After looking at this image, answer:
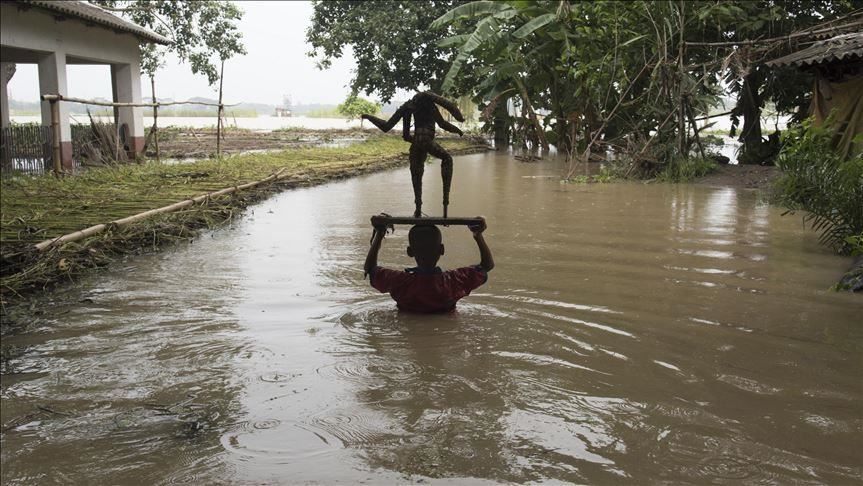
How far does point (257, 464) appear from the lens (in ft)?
9.63

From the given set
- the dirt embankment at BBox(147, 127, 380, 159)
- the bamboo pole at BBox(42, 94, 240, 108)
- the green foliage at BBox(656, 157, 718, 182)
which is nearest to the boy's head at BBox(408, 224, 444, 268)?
the bamboo pole at BBox(42, 94, 240, 108)

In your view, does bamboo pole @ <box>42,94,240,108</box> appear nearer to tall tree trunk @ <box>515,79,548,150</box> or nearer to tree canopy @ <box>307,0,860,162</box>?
tree canopy @ <box>307,0,860,162</box>

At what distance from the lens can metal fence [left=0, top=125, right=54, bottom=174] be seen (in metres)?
12.1

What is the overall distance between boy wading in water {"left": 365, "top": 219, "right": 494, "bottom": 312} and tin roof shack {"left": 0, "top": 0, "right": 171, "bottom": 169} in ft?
27.6

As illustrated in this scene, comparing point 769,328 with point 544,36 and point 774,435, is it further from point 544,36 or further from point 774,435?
point 544,36

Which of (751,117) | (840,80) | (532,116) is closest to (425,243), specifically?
(840,80)

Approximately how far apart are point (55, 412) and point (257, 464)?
3.78ft

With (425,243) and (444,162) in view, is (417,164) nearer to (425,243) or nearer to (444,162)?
(444,162)

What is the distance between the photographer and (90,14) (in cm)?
1304

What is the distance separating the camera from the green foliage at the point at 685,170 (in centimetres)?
1379

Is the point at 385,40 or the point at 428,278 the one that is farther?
the point at 385,40

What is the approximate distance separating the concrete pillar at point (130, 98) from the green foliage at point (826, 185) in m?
13.4

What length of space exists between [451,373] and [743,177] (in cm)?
→ 1143

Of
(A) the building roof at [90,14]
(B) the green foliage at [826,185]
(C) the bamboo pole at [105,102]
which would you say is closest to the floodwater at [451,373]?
(B) the green foliage at [826,185]
